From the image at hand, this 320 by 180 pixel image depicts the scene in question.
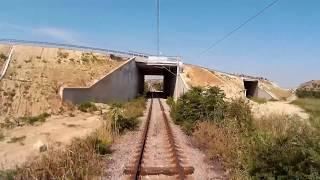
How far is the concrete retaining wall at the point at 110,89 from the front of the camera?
3394cm

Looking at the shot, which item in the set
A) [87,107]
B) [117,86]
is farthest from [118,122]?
[117,86]

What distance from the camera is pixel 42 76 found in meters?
40.9

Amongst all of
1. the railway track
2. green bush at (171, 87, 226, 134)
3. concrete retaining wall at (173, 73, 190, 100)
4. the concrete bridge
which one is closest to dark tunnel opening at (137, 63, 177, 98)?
the concrete bridge

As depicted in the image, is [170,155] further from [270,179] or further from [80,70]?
[80,70]

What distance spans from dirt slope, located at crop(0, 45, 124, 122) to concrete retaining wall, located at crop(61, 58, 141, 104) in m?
1.60

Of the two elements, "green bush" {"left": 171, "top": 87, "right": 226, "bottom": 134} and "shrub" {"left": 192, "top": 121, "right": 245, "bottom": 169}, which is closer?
"shrub" {"left": 192, "top": 121, "right": 245, "bottom": 169}

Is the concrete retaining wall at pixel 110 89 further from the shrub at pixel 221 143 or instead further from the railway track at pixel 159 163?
the railway track at pixel 159 163

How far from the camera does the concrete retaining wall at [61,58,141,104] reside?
111 feet

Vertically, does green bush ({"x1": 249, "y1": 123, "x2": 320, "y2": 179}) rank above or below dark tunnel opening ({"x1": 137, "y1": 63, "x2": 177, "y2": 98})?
below

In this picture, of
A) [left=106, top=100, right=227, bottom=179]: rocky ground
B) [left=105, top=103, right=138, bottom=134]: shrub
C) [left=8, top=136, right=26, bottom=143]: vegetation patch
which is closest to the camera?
[left=106, top=100, right=227, bottom=179]: rocky ground

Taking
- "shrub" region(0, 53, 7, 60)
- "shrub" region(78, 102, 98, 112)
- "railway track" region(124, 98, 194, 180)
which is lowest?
"railway track" region(124, 98, 194, 180)

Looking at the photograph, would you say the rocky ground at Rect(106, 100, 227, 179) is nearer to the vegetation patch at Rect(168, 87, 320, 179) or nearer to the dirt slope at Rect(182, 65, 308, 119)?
the vegetation patch at Rect(168, 87, 320, 179)

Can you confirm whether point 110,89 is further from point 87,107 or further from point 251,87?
point 251,87

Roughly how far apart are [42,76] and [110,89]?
723 centimetres
